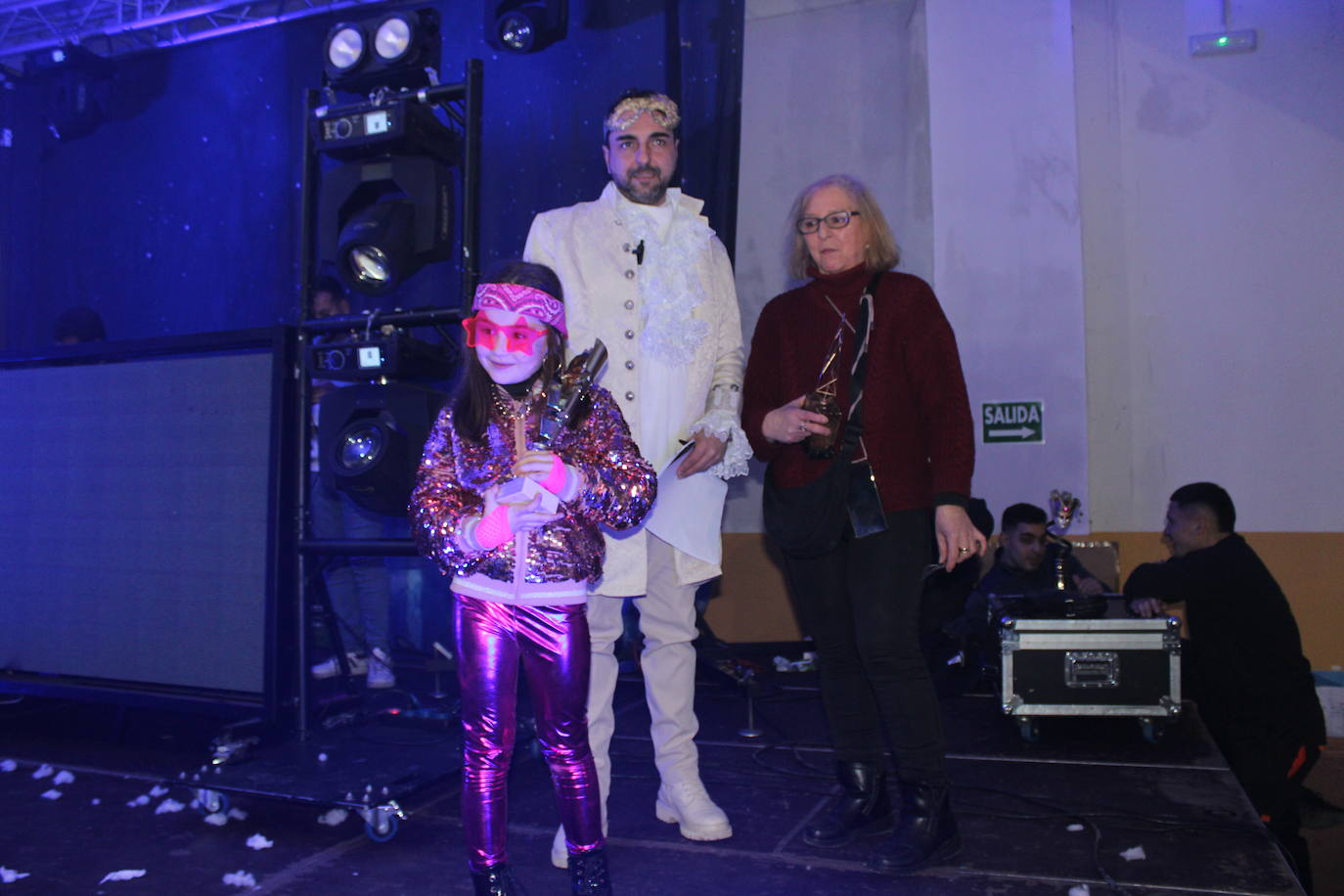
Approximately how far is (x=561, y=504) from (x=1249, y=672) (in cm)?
272

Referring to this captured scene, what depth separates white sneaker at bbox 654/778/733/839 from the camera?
2365mm

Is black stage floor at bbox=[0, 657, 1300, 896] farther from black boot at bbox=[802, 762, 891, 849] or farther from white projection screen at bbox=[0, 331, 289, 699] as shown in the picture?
white projection screen at bbox=[0, 331, 289, 699]

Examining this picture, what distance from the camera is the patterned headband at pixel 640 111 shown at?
2.37 m

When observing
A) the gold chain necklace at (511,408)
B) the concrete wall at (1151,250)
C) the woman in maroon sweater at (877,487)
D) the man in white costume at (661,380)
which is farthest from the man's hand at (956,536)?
the concrete wall at (1151,250)

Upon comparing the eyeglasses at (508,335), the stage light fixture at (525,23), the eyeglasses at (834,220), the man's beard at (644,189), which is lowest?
the eyeglasses at (508,335)

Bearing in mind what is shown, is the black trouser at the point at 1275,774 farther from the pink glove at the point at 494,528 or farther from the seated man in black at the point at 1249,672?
the pink glove at the point at 494,528

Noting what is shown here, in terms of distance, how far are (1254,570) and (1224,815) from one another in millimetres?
1272

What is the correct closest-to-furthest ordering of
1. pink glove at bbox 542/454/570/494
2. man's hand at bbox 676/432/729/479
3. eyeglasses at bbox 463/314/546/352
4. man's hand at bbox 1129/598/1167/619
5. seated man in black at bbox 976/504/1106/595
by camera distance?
pink glove at bbox 542/454/570/494, eyeglasses at bbox 463/314/546/352, man's hand at bbox 676/432/729/479, man's hand at bbox 1129/598/1167/619, seated man in black at bbox 976/504/1106/595

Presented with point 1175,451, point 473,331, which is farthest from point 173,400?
point 1175,451

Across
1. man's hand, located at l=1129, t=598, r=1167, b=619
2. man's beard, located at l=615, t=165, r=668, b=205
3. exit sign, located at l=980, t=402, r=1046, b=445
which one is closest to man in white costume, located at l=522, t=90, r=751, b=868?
man's beard, located at l=615, t=165, r=668, b=205

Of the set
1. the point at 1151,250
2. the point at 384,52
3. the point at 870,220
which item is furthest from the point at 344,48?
the point at 1151,250

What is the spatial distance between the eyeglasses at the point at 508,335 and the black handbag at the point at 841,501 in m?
0.66

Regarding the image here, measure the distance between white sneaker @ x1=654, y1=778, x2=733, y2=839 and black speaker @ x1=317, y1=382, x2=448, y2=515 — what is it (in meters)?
1.16

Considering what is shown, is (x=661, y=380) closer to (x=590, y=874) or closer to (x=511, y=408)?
(x=511, y=408)
